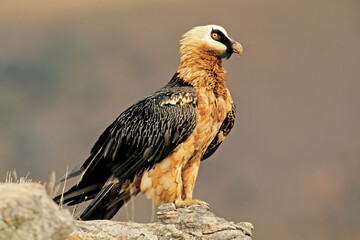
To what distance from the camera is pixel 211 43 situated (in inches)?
413

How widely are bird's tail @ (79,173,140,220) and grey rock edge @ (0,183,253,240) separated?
3.86 feet

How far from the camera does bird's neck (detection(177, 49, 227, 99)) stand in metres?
10.2

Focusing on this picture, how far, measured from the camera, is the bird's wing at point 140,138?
966 centimetres

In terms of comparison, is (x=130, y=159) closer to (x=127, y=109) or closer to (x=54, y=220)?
(x=127, y=109)

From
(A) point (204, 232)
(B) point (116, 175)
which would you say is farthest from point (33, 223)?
(B) point (116, 175)

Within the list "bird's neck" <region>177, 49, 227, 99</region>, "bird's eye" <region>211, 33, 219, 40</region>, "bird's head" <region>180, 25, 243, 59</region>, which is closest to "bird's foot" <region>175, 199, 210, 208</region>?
"bird's neck" <region>177, 49, 227, 99</region>

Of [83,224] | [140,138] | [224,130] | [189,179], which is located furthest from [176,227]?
[224,130]

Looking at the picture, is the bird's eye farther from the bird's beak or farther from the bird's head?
the bird's beak

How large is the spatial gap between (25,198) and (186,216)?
4.11 m

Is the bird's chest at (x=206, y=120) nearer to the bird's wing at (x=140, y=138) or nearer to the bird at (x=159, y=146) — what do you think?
the bird at (x=159, y=146)

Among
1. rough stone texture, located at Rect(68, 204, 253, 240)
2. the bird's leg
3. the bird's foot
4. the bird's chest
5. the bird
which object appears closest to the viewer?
rough stone texture, located at Rect(68, 204, 253, 240)

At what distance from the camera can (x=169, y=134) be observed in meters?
9.69

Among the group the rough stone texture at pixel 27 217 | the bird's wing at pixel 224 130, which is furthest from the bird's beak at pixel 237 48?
the rough stone texture at pixel 27 217

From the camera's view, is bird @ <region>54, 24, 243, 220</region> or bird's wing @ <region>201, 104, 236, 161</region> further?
bird's wing @ <region>201, 104, 236, 161</region>
